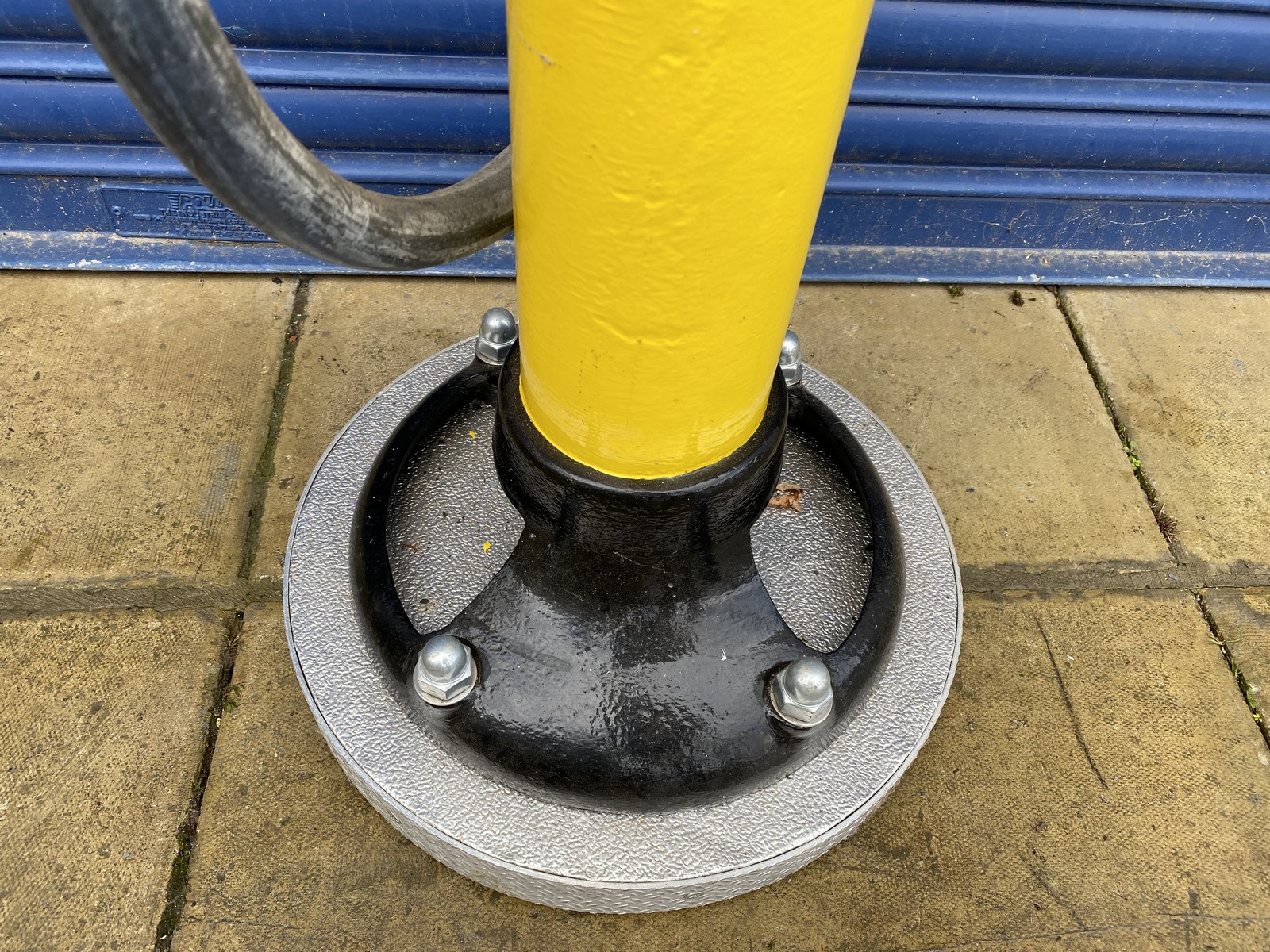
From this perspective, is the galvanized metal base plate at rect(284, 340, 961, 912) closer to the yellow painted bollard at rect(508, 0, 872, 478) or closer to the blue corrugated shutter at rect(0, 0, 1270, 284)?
the yellow painted bollard at rect(508, 0, 872, 478)

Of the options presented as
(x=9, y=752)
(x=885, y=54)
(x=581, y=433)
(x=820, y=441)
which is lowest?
(x=9, y=752)

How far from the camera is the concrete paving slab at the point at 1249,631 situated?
4.87 feet

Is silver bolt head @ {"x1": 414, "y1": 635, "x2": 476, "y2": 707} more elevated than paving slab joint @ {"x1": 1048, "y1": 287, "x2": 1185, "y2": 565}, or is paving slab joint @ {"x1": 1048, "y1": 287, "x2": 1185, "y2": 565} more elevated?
silver bolt head @ {"x1": 414, "y1": 635, "x2": 476, "y2": 707}

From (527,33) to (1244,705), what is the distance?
1.59m

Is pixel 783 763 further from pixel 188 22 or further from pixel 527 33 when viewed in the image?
pixel 188 22

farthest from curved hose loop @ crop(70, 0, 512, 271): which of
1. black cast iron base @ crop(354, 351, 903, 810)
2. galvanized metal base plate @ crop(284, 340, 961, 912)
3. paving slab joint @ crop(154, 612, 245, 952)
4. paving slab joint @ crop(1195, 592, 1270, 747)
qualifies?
paving slab joint @ crop(1195, 592, 1270, 747)

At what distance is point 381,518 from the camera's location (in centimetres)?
122

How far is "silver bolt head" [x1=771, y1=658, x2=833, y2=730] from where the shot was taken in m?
1.03

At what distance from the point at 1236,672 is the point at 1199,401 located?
0.71 m

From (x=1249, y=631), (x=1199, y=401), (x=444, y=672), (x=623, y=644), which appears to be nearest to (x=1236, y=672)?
(x=1249, y=631)

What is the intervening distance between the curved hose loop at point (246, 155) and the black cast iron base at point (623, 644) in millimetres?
299

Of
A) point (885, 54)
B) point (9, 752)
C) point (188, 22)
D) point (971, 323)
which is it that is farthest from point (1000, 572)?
point (9, 752)

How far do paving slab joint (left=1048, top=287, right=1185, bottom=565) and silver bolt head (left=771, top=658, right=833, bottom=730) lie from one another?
103 cm

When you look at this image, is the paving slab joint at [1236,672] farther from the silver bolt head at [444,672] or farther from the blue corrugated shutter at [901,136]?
the silver bolt head at [444,672]
